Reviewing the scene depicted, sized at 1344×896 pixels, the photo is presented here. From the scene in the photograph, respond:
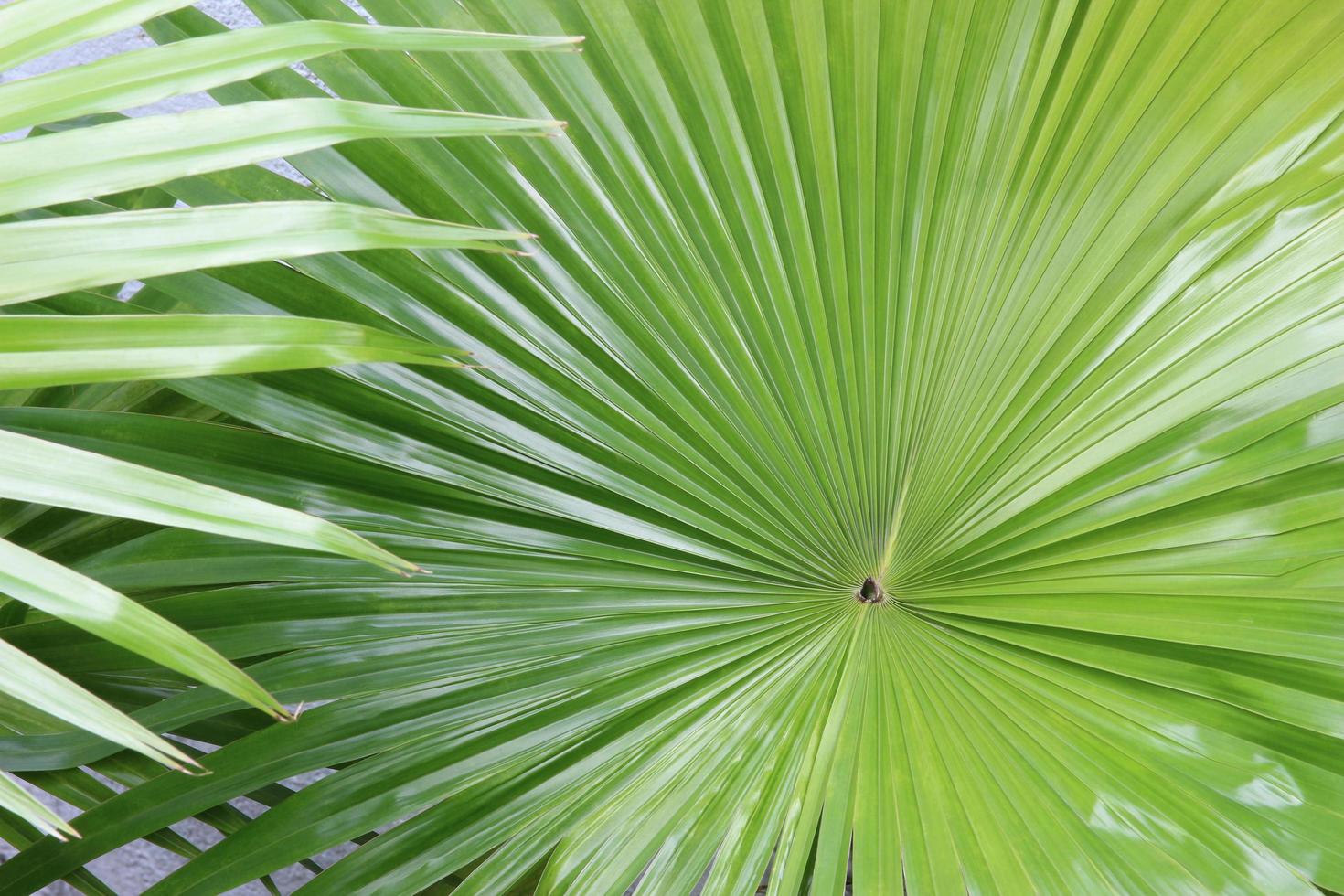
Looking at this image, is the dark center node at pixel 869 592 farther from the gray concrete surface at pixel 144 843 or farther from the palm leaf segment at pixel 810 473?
the gray concrete surface at pixel 144 843

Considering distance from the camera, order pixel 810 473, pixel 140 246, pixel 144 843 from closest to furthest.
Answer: pixel 140 246 → pixel 810 473 → pixel 144 843

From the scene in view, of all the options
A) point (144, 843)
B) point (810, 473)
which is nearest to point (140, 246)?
point (810, 473)

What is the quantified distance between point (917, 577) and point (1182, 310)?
29 cm

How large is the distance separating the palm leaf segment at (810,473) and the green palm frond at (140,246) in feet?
0.75

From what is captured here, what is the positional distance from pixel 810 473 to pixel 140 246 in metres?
0.50

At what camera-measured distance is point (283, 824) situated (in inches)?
25.0

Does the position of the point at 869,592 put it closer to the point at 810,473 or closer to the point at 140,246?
the point at 810,473

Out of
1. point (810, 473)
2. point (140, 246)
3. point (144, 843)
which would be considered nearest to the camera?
point (140, 246)

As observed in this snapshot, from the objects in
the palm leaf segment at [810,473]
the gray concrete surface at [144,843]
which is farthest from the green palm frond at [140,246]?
the gray concrete surface at [144,843]

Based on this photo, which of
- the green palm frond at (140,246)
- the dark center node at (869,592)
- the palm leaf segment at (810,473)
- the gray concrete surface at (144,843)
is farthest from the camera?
the gray concrete surface at (144,843)

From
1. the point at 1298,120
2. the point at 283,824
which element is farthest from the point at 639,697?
the point at 1298,120

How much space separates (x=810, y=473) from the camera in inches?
28.2

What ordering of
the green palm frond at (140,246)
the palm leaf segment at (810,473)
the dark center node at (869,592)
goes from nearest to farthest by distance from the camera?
the green palm frond at (140,246), the palm leaf segment at (810,473), the dark center node at (869,592)

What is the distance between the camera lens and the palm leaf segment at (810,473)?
0.62 metres
